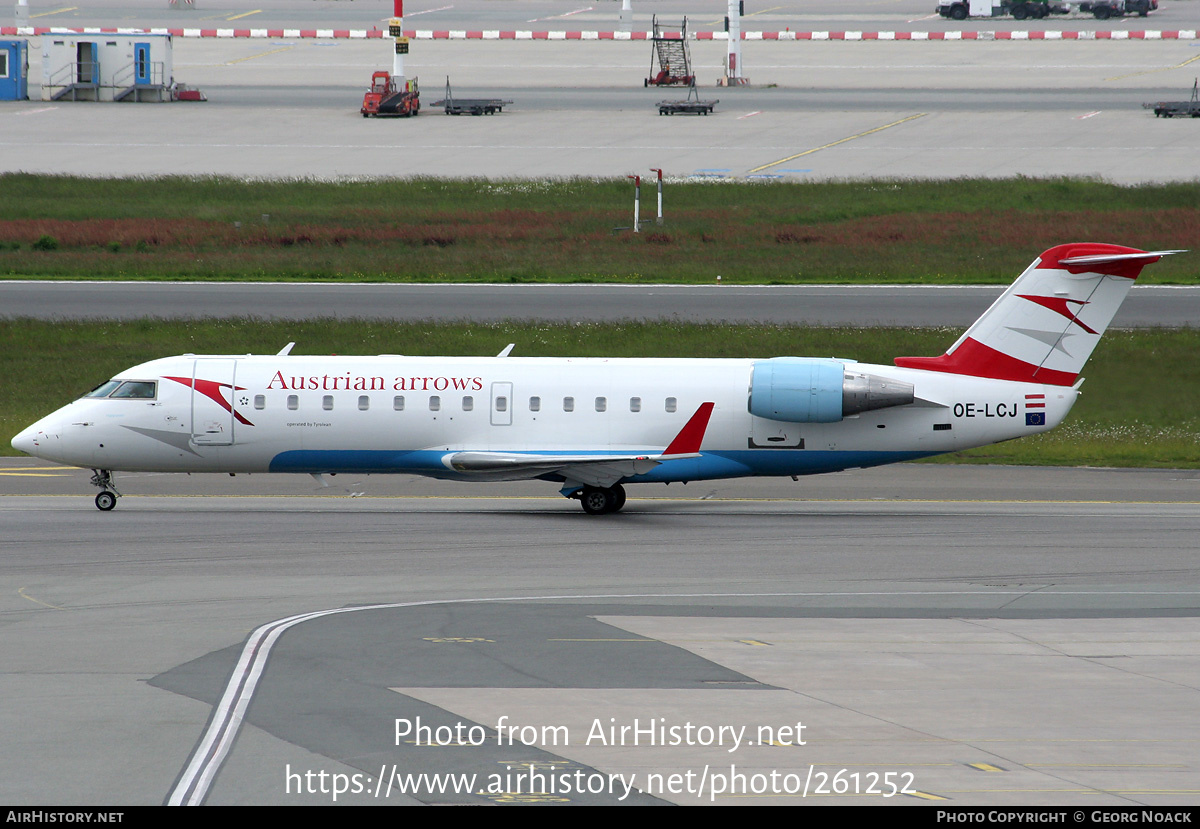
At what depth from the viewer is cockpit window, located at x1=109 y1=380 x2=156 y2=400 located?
92.4ft

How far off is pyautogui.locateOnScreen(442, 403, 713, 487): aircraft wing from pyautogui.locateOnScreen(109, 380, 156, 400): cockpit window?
6184 millimetres

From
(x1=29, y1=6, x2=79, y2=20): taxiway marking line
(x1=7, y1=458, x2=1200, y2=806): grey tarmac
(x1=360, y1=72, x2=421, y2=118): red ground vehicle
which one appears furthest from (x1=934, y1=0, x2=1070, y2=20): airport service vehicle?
(x1=7, y1=458, x2=1200, y2=806): grey tarmac

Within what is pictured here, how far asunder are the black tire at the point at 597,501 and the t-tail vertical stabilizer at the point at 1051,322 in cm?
778

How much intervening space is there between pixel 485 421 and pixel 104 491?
25.7 feet

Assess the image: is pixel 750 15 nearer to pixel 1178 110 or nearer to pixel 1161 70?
pixel 1161 70

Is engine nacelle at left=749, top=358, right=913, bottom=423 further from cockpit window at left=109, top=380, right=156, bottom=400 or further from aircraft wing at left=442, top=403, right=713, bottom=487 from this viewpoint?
cockpit window at left=109, top=380, right=156, bottom=400

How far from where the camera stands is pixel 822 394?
2748 cm

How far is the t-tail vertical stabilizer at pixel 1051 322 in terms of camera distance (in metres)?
27.8

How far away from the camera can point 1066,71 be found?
9706cm

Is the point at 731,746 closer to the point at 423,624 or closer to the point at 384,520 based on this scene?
the point at 423,624

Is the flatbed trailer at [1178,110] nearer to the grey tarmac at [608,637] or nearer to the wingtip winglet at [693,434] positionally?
the grey tarmac at [608,637]

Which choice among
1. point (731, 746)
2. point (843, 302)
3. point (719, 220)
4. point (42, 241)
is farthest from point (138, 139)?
point (731, 746)

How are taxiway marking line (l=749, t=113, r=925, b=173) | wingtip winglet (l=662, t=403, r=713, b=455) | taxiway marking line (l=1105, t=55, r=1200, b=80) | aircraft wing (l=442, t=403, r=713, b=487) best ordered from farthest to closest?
taxiway marking line (l=1105, t=55, r=1200, b=80) → taxiway marking line (l=749, t=113, r=925, b=173) → aircraft wing (l=442, t=403, r=713, b=487) → wingtip winglet (l=662, t=403, r=713, b=455)

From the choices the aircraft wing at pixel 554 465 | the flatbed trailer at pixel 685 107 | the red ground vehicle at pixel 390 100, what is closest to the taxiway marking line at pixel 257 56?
the red ground vehicle at pixel 390 100
